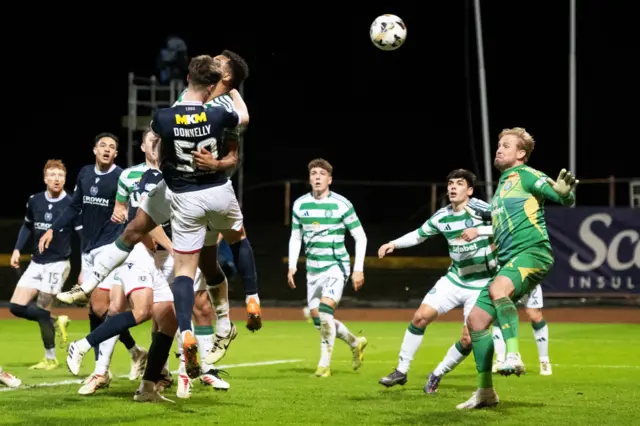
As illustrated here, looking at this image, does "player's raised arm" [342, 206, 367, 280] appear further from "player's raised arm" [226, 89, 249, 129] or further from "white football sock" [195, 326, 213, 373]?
"player's raised arm" [226, 89, 249, 129]

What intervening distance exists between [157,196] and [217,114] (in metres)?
0.90

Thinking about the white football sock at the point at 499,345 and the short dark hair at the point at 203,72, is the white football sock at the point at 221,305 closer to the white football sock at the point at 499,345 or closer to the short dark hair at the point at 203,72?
the short dark hair at the point at 203,72

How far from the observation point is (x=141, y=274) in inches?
387

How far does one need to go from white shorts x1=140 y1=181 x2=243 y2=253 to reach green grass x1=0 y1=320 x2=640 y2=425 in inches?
49.4

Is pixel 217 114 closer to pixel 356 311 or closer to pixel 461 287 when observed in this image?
pixel 461 287

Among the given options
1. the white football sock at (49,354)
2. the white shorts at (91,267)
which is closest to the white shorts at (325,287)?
the white shorts at (91,267)

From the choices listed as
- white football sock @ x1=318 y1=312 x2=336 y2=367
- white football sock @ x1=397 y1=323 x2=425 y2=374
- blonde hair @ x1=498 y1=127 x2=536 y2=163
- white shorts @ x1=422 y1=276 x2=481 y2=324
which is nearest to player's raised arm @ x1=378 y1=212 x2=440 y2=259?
white shorts @ x1=422 y1=276 x2=481 y2=324

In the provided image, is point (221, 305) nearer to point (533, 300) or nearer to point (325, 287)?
point (325, 287)

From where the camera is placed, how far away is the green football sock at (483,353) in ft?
29.1

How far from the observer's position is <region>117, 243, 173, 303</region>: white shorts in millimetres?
9758

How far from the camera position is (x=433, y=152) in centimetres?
4019

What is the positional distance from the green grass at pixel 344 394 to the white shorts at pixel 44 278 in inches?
32.8

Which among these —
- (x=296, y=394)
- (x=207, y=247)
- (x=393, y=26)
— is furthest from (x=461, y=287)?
(x=393, y=26)

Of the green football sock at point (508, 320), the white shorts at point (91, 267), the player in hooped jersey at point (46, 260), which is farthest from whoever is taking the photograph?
the player in hooped jersey at point (46, 260)
